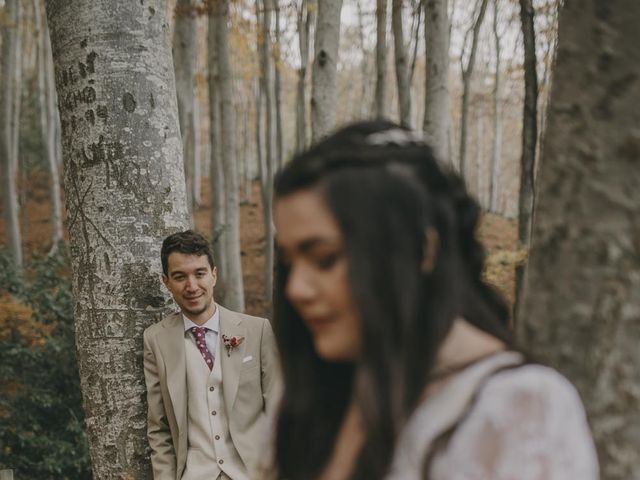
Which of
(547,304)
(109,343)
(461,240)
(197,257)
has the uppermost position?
(461,240)

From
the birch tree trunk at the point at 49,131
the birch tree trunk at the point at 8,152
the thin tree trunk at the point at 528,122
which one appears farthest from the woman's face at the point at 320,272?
the birch tree trunk at the point at 49,131

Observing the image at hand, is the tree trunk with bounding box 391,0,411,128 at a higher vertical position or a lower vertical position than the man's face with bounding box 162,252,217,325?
higher

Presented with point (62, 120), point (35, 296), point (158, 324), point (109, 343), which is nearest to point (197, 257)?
point (158, 324)

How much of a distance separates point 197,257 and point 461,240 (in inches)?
82.6

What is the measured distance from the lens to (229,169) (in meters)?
10.9

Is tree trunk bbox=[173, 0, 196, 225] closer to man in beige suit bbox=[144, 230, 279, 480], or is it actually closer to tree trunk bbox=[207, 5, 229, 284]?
tree trunk bbox=[207, 5, 229, 284]

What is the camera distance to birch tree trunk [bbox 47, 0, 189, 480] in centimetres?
279

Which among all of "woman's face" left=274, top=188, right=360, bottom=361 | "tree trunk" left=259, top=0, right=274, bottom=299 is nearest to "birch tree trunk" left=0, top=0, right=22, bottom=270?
"tree trunk" left=259, top=0, right=274, bottom=299

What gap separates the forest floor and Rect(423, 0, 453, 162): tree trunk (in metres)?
6.05

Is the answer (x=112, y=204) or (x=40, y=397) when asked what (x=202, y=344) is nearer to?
(x=112, y=204)

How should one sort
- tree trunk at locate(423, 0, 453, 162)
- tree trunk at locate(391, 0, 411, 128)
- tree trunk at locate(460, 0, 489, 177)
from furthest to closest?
tree trunk at locate(460, 0, 489, 177) → tree trunk at locate(391, 0, 411, 128) → tree trunk at locate(423, 0, 453, 162)

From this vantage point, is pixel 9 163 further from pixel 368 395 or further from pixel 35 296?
pixel 368 395

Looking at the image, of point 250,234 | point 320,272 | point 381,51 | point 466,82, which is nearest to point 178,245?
point 320,272

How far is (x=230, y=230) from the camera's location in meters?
10.8
